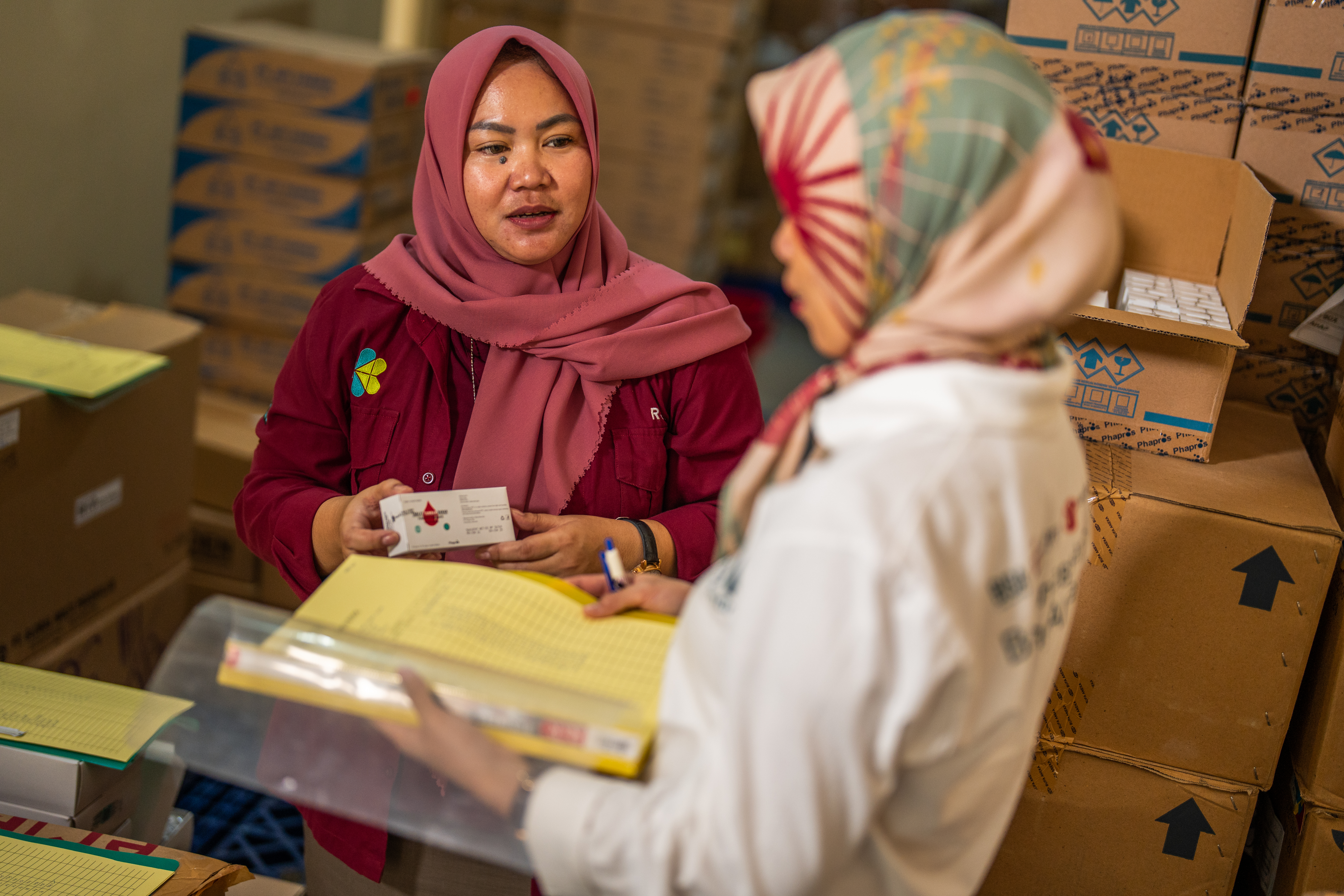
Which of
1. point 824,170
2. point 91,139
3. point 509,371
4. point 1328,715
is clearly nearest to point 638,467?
point 509,371

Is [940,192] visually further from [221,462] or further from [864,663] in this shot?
[221,462]

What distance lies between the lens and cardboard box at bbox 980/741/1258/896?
1549mm

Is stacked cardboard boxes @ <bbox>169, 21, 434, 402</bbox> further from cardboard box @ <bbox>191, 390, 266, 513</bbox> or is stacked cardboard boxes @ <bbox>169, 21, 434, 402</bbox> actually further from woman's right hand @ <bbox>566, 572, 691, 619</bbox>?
woman's right hand @ <bbox>566, 572, 691, 619</bbox>

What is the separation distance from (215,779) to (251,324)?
1.27 meters

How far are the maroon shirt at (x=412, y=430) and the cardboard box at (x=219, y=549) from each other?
3.79 ft

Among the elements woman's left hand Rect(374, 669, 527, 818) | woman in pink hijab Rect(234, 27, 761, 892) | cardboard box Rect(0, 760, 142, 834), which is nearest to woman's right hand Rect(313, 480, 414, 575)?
woman in pink hijab Rect(234, 27, 761, 892)

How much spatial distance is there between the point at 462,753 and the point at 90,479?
1.51 m

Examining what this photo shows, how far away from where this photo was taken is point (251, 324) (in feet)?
9.81

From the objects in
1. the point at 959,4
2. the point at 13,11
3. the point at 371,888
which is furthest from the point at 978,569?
the point at 959,4

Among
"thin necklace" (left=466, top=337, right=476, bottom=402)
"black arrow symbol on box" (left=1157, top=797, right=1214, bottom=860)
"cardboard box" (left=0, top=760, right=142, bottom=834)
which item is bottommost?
"cardboard box" (left=0, top=760, right=142, bottom=834)

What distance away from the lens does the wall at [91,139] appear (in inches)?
95.6

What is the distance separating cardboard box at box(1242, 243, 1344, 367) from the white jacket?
48.7 inches

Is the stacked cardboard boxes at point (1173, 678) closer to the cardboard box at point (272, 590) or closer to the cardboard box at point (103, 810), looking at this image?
the cardboard box at point (103, 810)

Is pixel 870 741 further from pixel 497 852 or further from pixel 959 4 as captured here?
pixel 959 4
